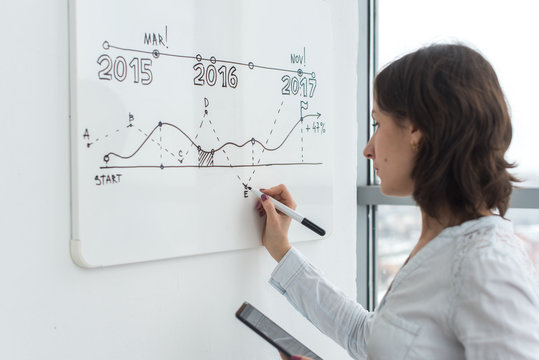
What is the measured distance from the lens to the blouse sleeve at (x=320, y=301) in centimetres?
98

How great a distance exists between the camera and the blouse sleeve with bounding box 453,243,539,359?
638 millimetres

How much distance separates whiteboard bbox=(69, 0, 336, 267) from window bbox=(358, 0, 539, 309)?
26 centimetres

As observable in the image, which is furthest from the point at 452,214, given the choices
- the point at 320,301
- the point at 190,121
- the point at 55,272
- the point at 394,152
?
the point at 55,272

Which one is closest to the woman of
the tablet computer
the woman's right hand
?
the tablet computer

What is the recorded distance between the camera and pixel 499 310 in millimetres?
643

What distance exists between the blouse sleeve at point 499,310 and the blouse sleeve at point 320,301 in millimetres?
333

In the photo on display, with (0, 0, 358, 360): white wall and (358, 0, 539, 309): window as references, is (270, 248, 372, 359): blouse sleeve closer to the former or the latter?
(0, 0, 358, 360): white wall

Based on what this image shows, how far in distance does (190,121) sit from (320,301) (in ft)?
1.39

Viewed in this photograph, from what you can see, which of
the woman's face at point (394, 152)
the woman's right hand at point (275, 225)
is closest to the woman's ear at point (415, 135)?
the woman's face at point (394, 152)

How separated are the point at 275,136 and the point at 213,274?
0.31 m

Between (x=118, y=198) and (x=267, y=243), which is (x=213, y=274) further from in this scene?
(x=118, y=198)

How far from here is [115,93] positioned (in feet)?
2.76

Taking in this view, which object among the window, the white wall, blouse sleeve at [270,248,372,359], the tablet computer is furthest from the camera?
the window

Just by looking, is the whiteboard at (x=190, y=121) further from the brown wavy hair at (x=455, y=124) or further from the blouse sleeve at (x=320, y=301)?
the brown wavy hair at (x=455, y=124)
